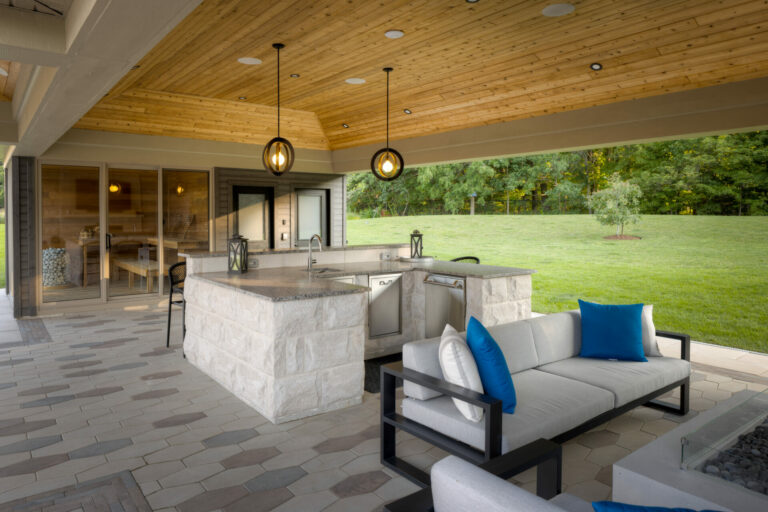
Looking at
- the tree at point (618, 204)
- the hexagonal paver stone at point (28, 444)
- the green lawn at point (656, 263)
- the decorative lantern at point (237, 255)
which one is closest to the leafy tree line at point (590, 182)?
the tree at point (618, 204)

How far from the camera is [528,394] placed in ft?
9.45

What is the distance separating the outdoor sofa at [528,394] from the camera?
2.46 m

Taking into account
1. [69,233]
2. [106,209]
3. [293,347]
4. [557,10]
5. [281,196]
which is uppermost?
[557,10]

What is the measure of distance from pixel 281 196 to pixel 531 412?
7.45 metres

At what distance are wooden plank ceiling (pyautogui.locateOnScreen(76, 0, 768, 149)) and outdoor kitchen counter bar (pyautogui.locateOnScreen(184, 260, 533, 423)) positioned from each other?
2188 millimetres

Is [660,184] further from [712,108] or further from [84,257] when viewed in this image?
[84,257]

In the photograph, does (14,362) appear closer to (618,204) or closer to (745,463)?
(745,463)

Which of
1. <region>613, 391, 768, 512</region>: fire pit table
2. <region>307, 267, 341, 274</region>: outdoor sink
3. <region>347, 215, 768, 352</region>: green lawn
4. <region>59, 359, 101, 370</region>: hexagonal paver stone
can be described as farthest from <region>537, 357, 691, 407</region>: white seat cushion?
<region>347, 215, 768, 352</region>: green lawn

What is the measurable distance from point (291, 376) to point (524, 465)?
2.03 meters

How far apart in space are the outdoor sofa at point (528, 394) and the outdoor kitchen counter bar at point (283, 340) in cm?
90

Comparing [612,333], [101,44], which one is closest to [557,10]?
[612,333]

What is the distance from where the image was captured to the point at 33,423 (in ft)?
11.5

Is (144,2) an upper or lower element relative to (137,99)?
lower

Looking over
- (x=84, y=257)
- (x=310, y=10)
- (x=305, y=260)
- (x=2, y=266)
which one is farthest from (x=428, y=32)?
(x=2, y=266)
